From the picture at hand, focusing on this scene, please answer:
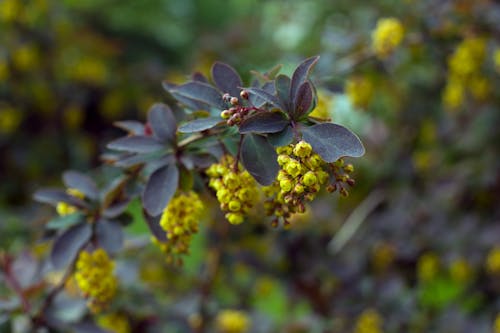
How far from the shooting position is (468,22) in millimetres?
2135

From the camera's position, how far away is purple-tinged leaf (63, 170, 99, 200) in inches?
52.3

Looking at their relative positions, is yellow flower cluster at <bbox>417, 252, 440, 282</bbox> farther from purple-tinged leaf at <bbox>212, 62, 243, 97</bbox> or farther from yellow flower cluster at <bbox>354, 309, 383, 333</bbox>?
purple-tinged leaf at <bbox>212, 62, 243, 97</bbox>

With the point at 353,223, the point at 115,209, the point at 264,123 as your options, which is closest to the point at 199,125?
the point at 264,123

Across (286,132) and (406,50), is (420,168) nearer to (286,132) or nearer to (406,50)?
(406,50)

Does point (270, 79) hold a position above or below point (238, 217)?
above

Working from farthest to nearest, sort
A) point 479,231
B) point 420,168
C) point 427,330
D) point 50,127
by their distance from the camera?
point 50,127 < point 420,168 < point 479,231 < point 427,330

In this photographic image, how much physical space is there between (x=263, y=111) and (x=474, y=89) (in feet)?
5.32

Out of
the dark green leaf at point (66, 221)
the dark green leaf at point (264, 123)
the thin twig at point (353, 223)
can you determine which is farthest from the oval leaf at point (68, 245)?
the thin twig at point (353, 223)

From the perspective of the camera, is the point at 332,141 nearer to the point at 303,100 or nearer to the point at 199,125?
the point at 303,100

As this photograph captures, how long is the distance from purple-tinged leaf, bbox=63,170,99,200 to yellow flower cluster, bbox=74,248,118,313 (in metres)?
0.13

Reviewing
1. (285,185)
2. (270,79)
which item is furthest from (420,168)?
(285,185)

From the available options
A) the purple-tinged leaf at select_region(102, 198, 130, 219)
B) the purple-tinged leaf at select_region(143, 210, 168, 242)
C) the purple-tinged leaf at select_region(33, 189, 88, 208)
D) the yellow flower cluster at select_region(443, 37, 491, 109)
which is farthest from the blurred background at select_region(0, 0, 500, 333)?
the purple-tinged leaf at select_region(143, 210, 168, 242)

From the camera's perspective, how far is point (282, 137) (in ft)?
3.19

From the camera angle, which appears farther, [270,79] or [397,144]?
[397,144]
